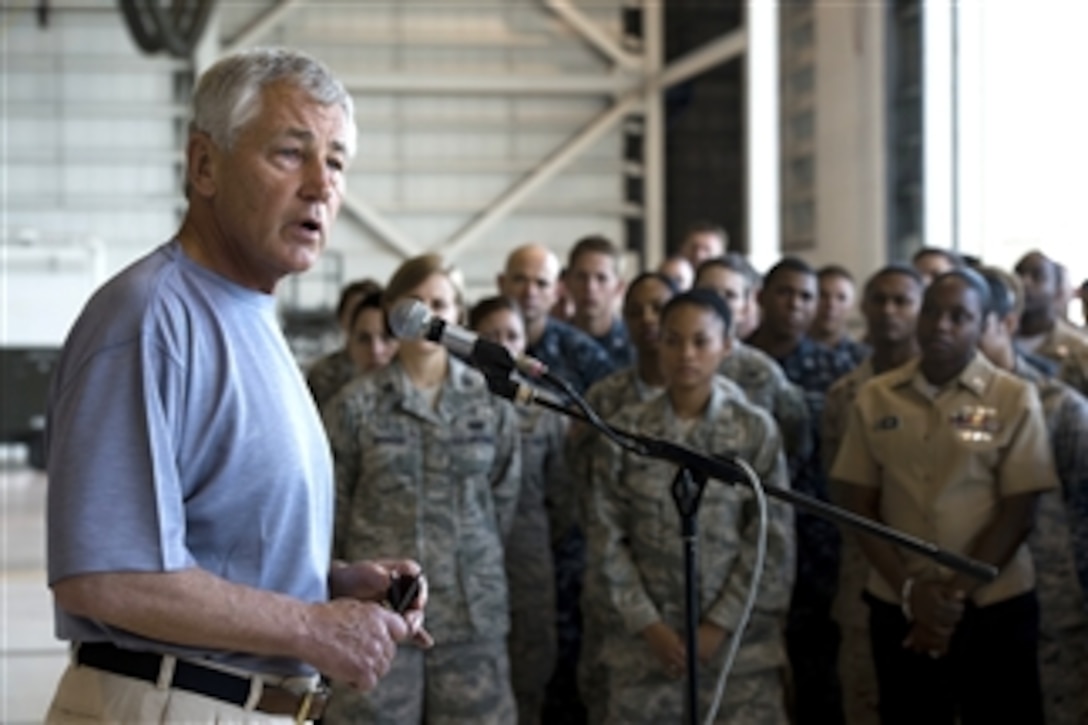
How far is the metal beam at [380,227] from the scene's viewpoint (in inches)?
576

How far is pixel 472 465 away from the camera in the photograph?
4.84m

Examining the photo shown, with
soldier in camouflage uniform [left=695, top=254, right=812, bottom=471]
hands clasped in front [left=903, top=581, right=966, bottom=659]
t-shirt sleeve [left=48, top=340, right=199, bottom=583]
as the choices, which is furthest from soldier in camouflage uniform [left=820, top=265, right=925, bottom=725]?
t-shirt sleeve [left=48, top=340, right=199, bottom=583]

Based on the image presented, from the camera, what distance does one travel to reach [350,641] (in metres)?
2.10

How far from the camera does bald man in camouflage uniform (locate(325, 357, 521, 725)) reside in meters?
4.68

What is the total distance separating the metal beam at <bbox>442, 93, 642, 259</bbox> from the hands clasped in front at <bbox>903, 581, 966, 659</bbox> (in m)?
10.3

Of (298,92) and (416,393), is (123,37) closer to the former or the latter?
(416,393)

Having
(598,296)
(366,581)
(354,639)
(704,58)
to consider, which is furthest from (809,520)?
(704,58)

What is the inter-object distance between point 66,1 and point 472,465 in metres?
10.7

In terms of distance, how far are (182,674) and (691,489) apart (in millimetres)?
1027

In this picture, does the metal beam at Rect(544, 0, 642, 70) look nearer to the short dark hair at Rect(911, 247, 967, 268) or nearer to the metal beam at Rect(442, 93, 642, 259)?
the metal beam at Rect(442, 93, 642, 259)

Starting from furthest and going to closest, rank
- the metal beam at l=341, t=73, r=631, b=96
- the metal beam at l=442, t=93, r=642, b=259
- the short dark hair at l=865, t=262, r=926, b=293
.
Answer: the metal beam at l=442, t=93, r=642, b=259, the metal beam at l=341, t=73, r=631, b=96, the short dark hair at l=865, t=262, r=926, b=293

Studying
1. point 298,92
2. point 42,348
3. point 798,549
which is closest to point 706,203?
point 42,348

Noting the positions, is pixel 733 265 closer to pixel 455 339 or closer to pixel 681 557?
pixel 681 557

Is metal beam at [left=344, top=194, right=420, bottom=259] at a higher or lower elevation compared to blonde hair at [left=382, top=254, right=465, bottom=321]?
higher
